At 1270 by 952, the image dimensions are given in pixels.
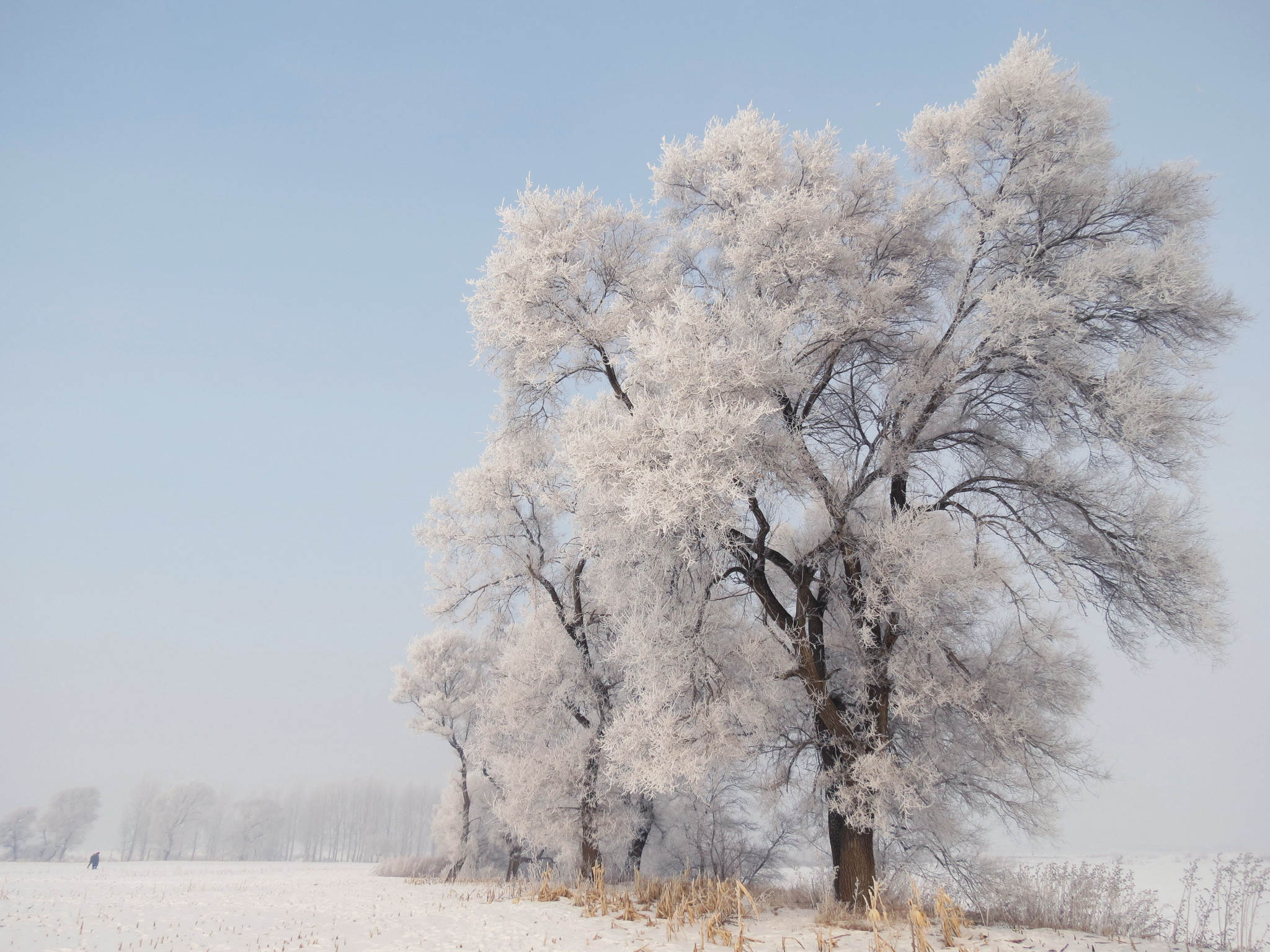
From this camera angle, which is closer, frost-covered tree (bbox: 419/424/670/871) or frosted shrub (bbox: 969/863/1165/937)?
frosted shrub (bbox: 969/863/1165/937)

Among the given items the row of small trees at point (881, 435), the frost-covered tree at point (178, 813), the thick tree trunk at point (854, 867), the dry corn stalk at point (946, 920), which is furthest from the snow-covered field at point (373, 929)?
the frost-covered tree at point (178, 813)

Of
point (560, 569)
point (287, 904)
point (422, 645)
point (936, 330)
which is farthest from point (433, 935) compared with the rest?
point (422, 645)

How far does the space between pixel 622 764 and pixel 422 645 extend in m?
14.3

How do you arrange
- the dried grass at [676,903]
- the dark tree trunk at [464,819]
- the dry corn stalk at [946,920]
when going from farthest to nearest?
1. the dark tree trunk at [464,819]
2. the dried grass at [676,903]
3. the dry corn stalk at [946,920]

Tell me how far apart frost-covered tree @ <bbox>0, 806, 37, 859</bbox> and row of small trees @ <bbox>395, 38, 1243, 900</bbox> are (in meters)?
68.9

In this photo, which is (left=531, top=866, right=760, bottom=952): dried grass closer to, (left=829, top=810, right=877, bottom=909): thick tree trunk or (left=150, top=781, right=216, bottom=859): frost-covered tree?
(left=829, top=810, right=877, bottom=909): thick tree trunk

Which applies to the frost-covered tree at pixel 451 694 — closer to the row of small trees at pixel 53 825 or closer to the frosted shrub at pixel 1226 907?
the frosted shrub at pixel 1226 907

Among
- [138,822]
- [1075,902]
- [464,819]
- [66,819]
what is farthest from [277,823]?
[1075,902]

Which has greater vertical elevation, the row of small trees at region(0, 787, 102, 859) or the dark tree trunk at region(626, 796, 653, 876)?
the dark tree trunk at region(626, 796, 653, 876)

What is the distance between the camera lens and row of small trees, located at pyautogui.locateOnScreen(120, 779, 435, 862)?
63.7 m

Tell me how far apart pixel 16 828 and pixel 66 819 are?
10.3 ft

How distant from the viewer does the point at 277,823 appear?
7312cm

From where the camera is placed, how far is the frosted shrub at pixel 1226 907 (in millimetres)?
6887

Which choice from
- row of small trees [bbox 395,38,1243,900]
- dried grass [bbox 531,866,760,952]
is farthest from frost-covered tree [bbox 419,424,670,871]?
dried grass [bbox 531,866,760,952]
